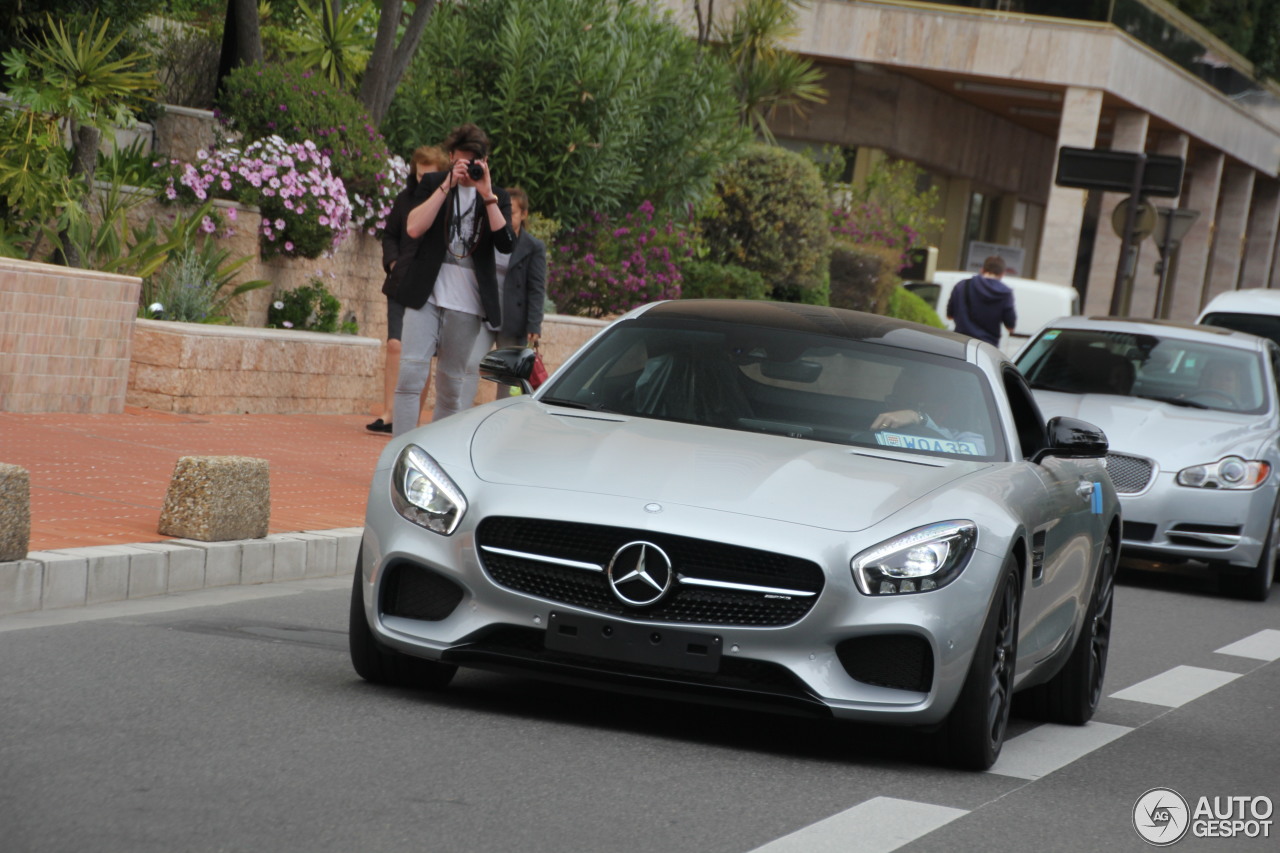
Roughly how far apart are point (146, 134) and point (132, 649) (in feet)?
38.8

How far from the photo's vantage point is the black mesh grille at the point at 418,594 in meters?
5.91

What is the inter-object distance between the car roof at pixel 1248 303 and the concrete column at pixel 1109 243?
77.4 feet

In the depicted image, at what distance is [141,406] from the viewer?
14609mm

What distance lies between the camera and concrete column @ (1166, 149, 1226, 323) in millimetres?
52906

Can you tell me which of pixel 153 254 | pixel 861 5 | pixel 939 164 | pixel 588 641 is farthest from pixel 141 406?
pixel 939 164

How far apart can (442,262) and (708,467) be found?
5564mm

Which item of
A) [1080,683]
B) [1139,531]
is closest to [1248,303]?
[1139,531]

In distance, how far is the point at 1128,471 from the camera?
12.5 m

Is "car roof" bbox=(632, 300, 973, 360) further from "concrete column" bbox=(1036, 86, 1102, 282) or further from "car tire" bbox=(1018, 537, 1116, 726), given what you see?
"concrete column" bbox=(1036, 86, 1102, 282)

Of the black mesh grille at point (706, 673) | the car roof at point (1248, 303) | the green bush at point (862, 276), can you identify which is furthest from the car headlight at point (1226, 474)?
the green bush at point (862, 276)

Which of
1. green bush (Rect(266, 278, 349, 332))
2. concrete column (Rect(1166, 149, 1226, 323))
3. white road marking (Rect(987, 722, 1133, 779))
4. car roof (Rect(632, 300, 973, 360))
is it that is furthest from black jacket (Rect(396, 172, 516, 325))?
concrete column (Rect(1166, 149, 1226, 323))

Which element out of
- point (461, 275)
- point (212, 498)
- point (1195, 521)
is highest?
point (461, 275)

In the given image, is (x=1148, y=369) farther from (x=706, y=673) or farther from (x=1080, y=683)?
(x=706, y=673)

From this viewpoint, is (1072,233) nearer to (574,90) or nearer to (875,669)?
(574,90)
